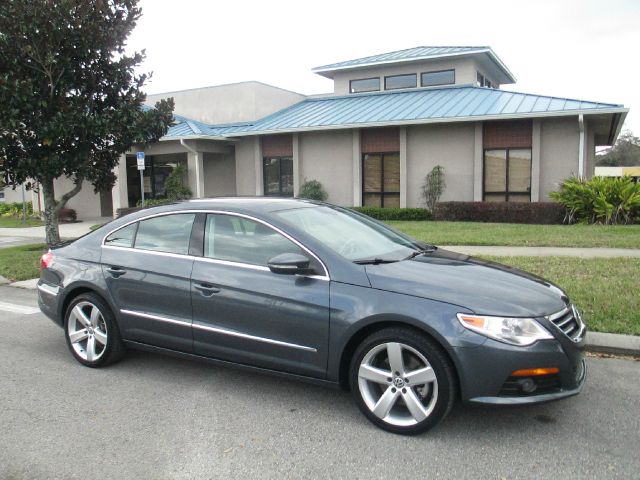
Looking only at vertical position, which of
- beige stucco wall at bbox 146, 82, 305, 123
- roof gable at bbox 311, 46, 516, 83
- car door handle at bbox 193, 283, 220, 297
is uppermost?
roof gable at bbox 311, 46, 516, 83

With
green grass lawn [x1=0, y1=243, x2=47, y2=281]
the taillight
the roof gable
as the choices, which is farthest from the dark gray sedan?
the roof gable

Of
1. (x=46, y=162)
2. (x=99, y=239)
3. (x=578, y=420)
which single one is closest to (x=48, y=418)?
(x=99, y=239)

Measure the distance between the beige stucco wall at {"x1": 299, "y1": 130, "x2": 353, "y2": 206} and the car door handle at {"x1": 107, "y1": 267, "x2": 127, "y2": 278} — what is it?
16714mm

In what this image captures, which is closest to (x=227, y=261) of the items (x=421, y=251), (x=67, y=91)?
(x=421, y=251)

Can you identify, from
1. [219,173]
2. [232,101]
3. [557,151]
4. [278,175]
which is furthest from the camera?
[232,101]

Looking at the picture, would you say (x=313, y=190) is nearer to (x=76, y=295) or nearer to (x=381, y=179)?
(x=381, y=179)

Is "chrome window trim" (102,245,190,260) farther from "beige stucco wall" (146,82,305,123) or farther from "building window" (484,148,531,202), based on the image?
"beige stucco wall" (146,82,305,123)

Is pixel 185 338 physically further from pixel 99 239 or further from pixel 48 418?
pixel 99 239

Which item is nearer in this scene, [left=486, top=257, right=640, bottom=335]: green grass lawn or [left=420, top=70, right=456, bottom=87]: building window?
[left=486, top=257, right=640, bottom=335]: green grass lawn

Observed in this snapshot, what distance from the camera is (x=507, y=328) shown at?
350 centimetres

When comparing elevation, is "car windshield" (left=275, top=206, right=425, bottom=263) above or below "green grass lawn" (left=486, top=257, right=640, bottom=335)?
above

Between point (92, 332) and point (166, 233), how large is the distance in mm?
1182

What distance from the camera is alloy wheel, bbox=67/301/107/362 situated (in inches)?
200

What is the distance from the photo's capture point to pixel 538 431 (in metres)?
3.73
